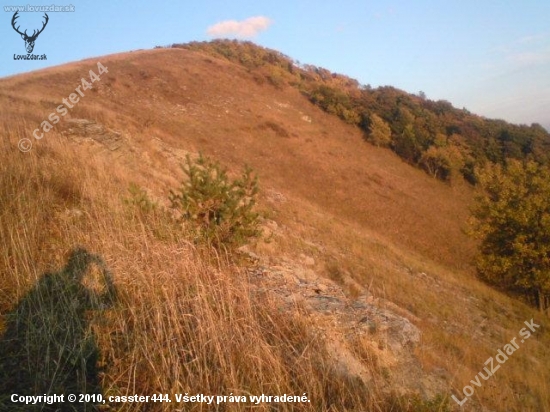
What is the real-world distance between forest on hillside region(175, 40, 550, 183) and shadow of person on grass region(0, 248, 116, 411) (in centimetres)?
4081

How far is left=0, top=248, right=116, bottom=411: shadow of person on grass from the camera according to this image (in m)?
2.24

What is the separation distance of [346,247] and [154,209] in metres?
12.2

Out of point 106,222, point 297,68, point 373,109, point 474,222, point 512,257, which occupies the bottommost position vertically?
point 512,257

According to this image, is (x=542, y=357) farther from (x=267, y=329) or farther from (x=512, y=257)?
(x=267, y=329)

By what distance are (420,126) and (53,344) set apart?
47936 millimetres

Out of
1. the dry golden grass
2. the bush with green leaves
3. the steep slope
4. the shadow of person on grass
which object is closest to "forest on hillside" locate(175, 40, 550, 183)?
the steep slope

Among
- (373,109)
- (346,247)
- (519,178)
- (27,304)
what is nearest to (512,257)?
(519,178)

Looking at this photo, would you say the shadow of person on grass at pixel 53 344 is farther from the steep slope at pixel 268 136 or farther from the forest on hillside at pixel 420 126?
the forest on hillside at pixel 420 126

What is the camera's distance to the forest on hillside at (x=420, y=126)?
40.3 meters

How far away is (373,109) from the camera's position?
46781 mm

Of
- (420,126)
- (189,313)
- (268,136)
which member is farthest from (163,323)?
(420,126)

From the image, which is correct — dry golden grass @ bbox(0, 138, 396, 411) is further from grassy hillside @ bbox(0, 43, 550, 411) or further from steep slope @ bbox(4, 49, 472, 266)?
steep slope @ bbox(4, 49, 472, 266)

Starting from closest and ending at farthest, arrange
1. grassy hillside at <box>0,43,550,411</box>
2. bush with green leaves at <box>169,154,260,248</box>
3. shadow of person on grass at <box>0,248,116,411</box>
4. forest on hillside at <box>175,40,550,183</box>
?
shadow of person on grass at <box>0,248,116,411</box> → grassy hillside at <box>0,43,550,411</box> → bush with green leaves at <box>169,154,260,248</box> → forest on hillside at <box>175,40,550,183</box>

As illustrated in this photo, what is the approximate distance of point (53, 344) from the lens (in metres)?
2.54
